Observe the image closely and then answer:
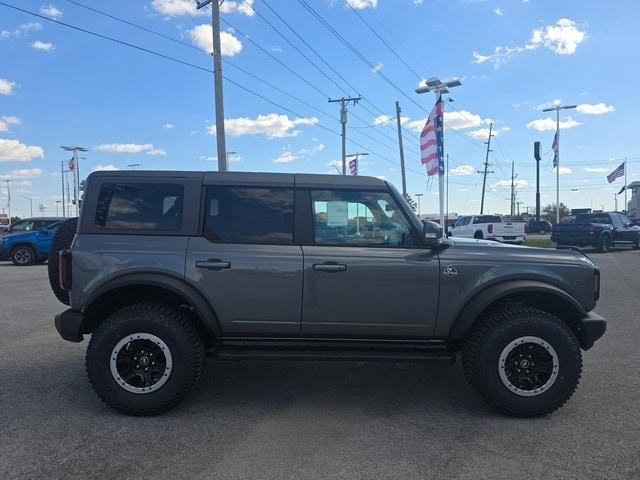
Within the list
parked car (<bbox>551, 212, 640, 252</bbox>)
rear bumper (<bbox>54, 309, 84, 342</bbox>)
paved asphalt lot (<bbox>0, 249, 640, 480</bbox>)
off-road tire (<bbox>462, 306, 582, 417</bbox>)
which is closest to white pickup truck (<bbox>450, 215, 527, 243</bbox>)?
parked car (<bbox>551, 212, 640, 252</bbox>)

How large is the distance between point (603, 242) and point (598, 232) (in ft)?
1.66

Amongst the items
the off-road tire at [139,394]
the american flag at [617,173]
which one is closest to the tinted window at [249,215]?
the off-road tire at [139,394]

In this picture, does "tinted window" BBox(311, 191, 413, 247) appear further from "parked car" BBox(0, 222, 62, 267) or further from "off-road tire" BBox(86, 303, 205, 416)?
"parked car" BBox(0, 222, 62, 267)

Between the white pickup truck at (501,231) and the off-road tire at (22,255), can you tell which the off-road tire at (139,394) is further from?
the white pickup truck at (501,231)

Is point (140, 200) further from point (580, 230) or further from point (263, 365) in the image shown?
point (580, 230)

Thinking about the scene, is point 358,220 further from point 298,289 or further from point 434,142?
point 434,142

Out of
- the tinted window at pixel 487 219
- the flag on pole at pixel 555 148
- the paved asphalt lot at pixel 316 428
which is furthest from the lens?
the flag on pole at pixel 555 148

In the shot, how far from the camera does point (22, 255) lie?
59.3 feet

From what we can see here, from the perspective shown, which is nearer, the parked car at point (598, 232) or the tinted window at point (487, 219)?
the parked car at point (598, 232)

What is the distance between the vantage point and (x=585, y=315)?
4496 millimetres

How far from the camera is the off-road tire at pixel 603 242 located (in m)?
22.7

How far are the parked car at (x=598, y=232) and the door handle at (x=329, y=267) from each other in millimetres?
21531

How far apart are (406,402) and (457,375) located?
1020 mm

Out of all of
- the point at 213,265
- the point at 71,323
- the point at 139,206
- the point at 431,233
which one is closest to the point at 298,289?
the point at 213,265
